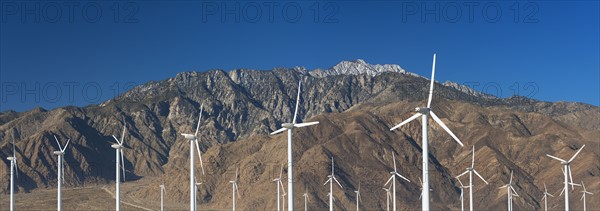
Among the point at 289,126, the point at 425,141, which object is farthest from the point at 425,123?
the point at 289,126

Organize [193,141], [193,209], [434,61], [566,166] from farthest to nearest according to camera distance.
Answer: [566,166]
[193,141]
[193,209]
[434,61]

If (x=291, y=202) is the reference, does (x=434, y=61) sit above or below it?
above

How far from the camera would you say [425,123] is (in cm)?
6438

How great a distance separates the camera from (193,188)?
281ft

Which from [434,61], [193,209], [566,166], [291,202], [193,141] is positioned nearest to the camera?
[434,61]

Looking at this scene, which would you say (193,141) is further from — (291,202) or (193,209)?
(291,202)

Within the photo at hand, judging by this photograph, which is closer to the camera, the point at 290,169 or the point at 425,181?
the point at 425,181

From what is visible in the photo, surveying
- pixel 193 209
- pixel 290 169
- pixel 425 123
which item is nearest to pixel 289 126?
pixel 290 169

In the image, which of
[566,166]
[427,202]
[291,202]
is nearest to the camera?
[427,202]

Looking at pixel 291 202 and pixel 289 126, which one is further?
pixel 289 126

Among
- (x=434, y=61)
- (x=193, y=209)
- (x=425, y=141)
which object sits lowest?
(x=193, y=209)

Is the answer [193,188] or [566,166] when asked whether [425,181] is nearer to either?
[193,188]

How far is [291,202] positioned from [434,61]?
20.8 metres

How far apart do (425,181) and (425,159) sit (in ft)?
6.88
